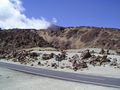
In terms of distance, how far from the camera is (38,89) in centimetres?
2891

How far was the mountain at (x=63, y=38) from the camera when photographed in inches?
3477

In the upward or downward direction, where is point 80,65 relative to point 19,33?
downward

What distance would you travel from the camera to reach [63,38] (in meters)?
101

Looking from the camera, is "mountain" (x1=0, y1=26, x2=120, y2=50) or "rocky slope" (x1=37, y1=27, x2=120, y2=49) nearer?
"rocky slope" (x1=37, y1=27, x2=120, y2=49)

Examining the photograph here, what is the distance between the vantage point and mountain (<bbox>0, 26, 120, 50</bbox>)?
88312 mm

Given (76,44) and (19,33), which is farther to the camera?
(19,33)

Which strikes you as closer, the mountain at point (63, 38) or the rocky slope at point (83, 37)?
the rocky slope at point (83, 37)

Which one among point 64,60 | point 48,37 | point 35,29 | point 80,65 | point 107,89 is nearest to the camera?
point 107,89

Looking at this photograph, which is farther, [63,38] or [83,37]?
[63,38]

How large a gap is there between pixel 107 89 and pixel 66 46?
69.7 metres

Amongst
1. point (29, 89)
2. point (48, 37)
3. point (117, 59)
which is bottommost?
point (29, 89)

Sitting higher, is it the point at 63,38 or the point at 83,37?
the point at 63,38

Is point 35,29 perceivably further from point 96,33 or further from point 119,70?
point 119,70

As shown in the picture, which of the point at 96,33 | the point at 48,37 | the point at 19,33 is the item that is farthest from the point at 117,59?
the point at 19,33
